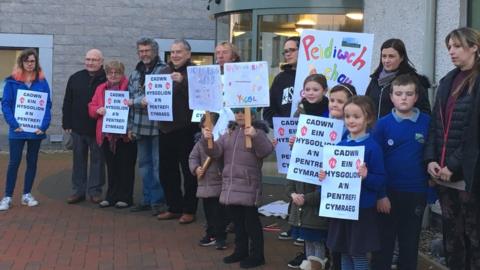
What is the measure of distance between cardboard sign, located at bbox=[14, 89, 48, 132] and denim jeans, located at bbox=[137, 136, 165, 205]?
1359mm

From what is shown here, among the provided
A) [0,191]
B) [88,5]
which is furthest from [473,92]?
[88,5]

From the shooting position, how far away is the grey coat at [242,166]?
5.08 m

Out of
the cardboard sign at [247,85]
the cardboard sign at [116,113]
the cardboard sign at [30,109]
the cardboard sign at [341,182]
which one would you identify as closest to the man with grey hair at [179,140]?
the cardboard sign at [116,113]

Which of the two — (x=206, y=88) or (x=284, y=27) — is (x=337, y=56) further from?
(x=284, y=27)

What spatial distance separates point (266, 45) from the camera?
28.9 feet

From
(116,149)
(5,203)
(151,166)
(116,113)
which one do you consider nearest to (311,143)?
(151,166)

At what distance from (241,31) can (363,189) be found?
551 centimetres

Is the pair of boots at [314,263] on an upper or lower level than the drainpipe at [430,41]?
lower

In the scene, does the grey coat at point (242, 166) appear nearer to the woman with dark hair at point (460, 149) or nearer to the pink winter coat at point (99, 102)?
the woman with dark hair at point (460, 149)

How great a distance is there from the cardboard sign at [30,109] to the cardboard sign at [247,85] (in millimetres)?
3305

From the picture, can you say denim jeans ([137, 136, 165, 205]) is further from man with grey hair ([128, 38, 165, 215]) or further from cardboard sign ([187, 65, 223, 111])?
cardboard sign ([187, 65, 223, 111])

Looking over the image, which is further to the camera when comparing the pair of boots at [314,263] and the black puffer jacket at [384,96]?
the pair of boots at [314,263]

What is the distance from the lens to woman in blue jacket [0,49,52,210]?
7.30 metres

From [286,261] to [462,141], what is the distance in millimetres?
2125
